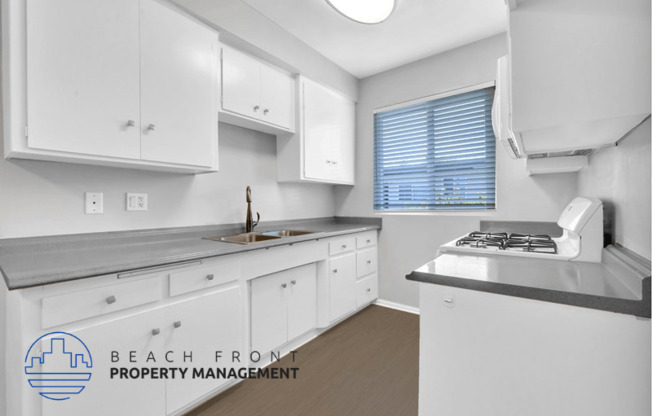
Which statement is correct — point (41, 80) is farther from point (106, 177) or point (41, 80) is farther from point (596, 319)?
point (596, 319)

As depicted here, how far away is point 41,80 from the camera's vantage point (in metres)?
1.22

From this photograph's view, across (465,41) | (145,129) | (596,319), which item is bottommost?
(596,319)

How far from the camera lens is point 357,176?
336 centimetres

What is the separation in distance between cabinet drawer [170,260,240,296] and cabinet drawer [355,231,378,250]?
1.45 metres

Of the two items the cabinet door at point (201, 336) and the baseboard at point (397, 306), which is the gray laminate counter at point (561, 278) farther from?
the baseboard at point (397, 306)

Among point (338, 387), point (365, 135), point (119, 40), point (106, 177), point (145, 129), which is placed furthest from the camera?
point (365, 135)

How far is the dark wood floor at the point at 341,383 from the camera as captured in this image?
5.24 feet

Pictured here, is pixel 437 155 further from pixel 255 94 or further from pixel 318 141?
pixel 255 94

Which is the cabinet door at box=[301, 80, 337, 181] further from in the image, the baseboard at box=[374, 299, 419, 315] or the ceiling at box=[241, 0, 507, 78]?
the baseboard at box=[374, 299, 419, 315]

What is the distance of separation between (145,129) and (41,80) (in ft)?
1.37

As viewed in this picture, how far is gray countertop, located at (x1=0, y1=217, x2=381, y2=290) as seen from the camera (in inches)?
41.6

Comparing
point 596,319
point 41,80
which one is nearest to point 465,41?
point 596,319

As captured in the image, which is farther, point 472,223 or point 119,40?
point 472,223

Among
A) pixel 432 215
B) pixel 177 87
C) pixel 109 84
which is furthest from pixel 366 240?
pixel 109 84
